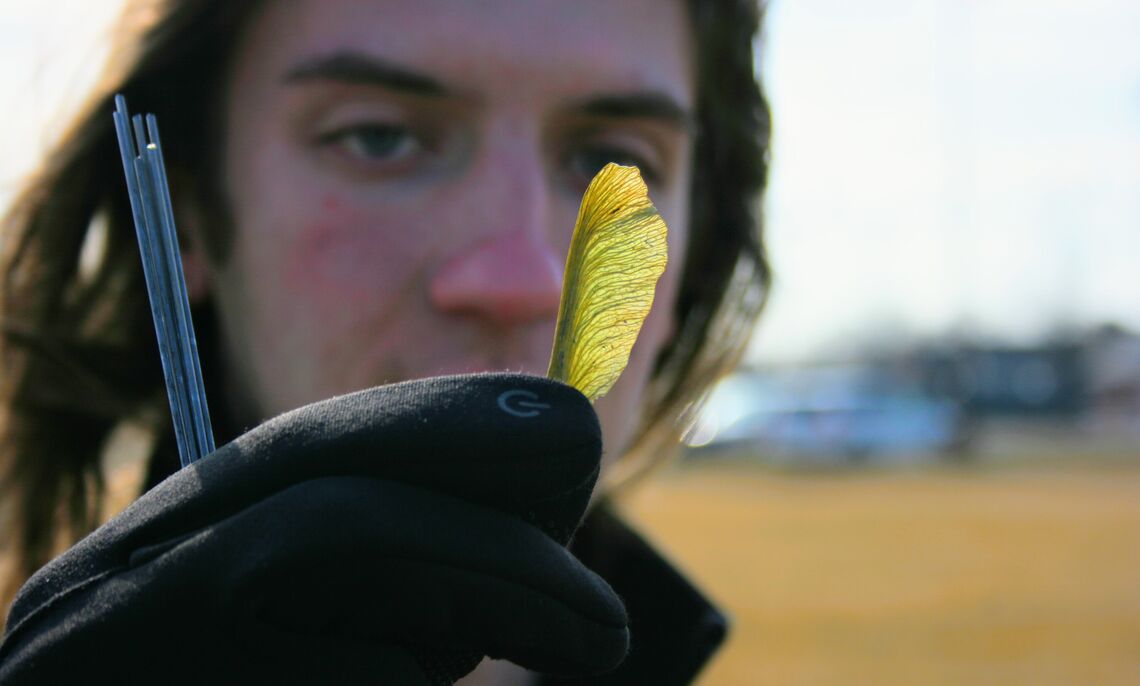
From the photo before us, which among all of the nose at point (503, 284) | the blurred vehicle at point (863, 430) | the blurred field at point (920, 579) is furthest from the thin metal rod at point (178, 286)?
the blurred vehicle at point (863, 430)

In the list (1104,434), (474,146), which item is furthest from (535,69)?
(1104,434)

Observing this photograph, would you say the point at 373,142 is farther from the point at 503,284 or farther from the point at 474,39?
the point at 503,284

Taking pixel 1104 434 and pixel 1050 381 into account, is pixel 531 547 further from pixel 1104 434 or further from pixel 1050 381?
pixel 1050 381

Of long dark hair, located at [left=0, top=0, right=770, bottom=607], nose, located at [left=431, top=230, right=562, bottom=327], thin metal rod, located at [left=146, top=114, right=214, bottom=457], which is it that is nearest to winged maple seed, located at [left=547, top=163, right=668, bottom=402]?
thin metal rod, located at [left=146, top=114, right=214, bottom=457]

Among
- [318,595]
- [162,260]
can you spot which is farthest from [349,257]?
[318,595]

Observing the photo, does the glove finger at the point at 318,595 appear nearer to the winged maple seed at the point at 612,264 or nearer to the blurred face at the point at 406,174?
the winged maple seed at the point at 612,264

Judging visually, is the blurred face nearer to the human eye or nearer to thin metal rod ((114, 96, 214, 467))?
the human eye

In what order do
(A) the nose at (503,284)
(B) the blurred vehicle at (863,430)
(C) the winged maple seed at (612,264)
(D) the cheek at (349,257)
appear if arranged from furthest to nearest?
(B) the blurred vehicle at (863,430)
(D) the cheek at (349,257)
(A) the nose at (503,284)
(C) the winged maple seed at (612,264)
